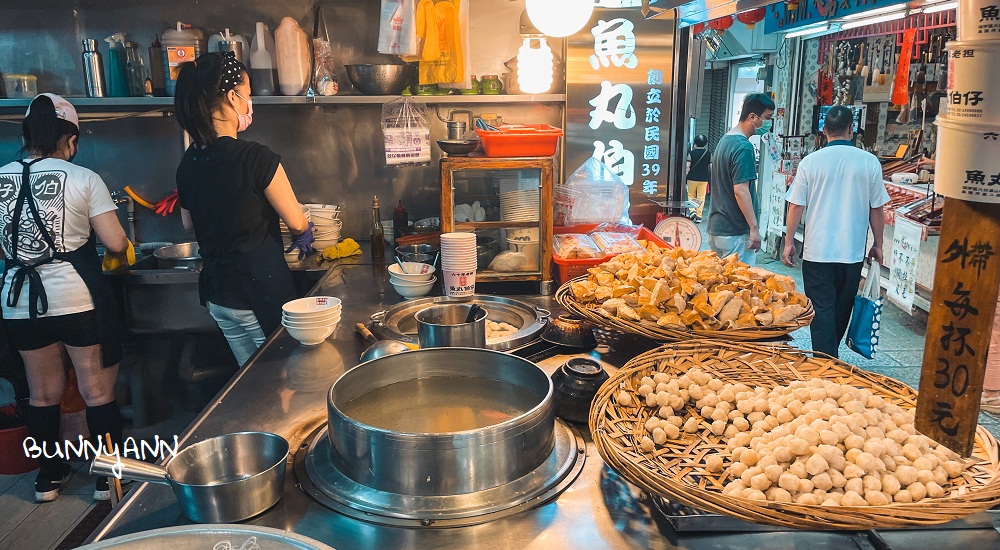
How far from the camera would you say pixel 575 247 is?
9.92 feet

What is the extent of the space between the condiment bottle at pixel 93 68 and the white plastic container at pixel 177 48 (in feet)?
1.22

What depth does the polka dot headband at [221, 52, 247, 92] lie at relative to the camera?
9.54 feet

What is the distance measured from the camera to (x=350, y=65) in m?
4.02

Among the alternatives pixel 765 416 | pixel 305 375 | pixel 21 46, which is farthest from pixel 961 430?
pixel 21 46

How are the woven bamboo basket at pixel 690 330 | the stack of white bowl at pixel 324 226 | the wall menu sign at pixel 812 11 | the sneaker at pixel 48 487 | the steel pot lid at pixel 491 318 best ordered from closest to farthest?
1. the woven bamboo basket at pixel 690 330
2. the steel pot lid at pixel 491 318
3. the sneaker at pixel 48 487
4. the stack of white bowl at pixel 324 226
5. the wall menu sign at pixel 812 11

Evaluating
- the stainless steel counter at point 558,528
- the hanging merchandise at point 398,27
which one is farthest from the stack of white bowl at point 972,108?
the hanging merchandise at point 398,27

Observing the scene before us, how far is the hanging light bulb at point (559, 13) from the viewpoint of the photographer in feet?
9.68

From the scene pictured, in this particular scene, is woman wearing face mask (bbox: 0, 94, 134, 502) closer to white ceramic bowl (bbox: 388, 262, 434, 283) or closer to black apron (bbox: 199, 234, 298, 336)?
black apron (bbox: 199, 234, 298, 336)

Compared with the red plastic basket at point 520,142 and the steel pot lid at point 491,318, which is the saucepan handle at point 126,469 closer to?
the steel pot lid at point 491,318

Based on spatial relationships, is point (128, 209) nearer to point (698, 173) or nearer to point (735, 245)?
point (735, 245)

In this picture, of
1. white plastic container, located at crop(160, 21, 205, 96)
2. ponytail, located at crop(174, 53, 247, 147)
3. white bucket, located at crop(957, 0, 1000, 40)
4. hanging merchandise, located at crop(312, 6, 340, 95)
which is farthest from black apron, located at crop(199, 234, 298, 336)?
white bucket, located at crop(957, 0, 1000, 40)

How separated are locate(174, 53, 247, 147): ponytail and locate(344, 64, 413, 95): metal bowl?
1.10 meters

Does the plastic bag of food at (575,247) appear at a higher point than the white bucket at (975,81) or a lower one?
lower

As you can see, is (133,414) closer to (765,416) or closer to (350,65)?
(350,65)
